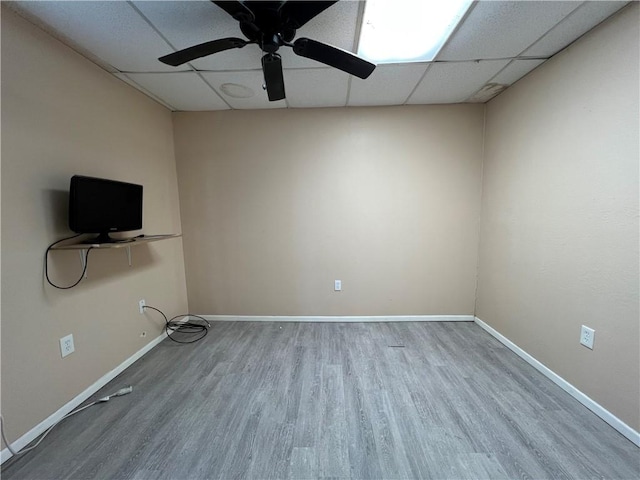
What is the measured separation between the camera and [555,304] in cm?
183

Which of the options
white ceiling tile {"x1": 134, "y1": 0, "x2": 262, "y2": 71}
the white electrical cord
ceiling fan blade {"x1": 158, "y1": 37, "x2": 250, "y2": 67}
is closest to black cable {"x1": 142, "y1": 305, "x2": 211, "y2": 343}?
the white electrical cord

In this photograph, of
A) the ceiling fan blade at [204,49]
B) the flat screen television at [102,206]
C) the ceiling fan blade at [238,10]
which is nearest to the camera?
the ceiling fan blade at [238,10]

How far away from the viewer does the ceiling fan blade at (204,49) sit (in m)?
1.23

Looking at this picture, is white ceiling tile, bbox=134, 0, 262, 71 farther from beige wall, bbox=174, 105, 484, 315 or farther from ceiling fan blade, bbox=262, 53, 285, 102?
beige wall, bbox=174, 105, 484, 315

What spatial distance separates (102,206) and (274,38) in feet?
5.16

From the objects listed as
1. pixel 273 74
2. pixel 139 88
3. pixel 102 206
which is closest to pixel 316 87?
pixel 273 74

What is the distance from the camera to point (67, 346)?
1609 mm

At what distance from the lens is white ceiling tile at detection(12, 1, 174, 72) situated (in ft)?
4.30

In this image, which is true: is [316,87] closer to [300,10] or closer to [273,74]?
[273,74]

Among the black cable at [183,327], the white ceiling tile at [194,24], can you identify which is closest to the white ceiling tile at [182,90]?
the white ceiling tile at [194,24]

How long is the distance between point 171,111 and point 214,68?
1164 mm

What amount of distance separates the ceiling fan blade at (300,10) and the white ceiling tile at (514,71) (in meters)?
1.66

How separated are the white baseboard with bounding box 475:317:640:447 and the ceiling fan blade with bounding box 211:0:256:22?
293cm

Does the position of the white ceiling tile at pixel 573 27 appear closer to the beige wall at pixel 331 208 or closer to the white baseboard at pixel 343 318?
the beige wall at pixel 331 208
